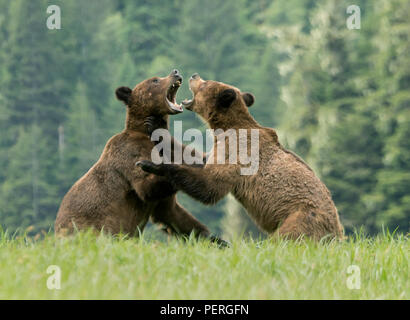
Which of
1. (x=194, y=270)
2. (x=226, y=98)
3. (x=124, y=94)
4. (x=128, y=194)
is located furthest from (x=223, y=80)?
(x=194, y=270)

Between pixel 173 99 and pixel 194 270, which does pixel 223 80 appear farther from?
pixel 194 270

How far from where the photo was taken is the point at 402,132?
129 ft

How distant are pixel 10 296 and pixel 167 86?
348 cm

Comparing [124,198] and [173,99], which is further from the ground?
[173,99]

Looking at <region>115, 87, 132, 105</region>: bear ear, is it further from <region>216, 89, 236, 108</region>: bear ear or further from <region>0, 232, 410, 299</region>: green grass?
<region>0, 232, 410, 299</region>: green grass

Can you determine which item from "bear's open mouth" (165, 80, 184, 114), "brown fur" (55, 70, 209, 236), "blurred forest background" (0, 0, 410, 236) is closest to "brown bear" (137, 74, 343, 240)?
"brown fur" (55, 70, 209, 236)

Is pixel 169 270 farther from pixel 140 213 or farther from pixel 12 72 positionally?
pixel 12 72

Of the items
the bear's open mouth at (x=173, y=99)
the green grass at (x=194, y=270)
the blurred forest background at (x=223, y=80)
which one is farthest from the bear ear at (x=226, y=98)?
the blurred forest background at (x=223, y=80)

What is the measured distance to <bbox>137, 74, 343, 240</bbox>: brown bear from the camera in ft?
21.7

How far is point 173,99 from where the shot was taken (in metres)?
8.11

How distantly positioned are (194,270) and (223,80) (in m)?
65.2

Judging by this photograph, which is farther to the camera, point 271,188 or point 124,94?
point 124,94

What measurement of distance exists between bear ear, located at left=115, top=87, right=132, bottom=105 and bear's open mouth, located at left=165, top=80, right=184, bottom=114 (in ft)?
1.29

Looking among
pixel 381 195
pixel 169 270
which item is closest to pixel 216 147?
pixel 169 270
